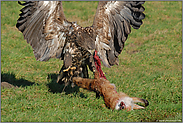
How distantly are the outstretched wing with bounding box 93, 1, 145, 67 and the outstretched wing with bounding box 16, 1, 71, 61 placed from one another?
Answer: 872 mm

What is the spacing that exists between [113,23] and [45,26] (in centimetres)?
176

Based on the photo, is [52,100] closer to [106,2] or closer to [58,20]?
[58,20]

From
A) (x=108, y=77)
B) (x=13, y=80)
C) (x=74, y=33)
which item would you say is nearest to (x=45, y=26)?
(x=74, y=33)

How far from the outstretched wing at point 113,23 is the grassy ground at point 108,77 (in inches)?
47.7

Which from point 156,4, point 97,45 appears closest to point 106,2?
point 97,45

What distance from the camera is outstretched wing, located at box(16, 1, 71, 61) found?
536cm

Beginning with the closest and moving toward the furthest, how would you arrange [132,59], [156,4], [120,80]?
[120,80]
[132,59]
[156,4]

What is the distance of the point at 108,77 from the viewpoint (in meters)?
7.24

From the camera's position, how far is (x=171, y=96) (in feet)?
20.2

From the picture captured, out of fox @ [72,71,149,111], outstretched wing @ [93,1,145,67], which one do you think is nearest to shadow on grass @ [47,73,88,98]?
fox @ [72,71,149,111]

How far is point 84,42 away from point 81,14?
812 centimetres

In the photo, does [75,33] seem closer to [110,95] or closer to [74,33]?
[74,33]

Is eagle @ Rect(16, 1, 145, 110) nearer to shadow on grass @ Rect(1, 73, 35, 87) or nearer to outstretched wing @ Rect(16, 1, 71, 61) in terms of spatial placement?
outstretched wing @ Rect(16, 1, 71, 61)

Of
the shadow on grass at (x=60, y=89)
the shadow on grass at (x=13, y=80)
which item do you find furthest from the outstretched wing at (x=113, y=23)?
the shadow on grass at (x=13, y=80)
